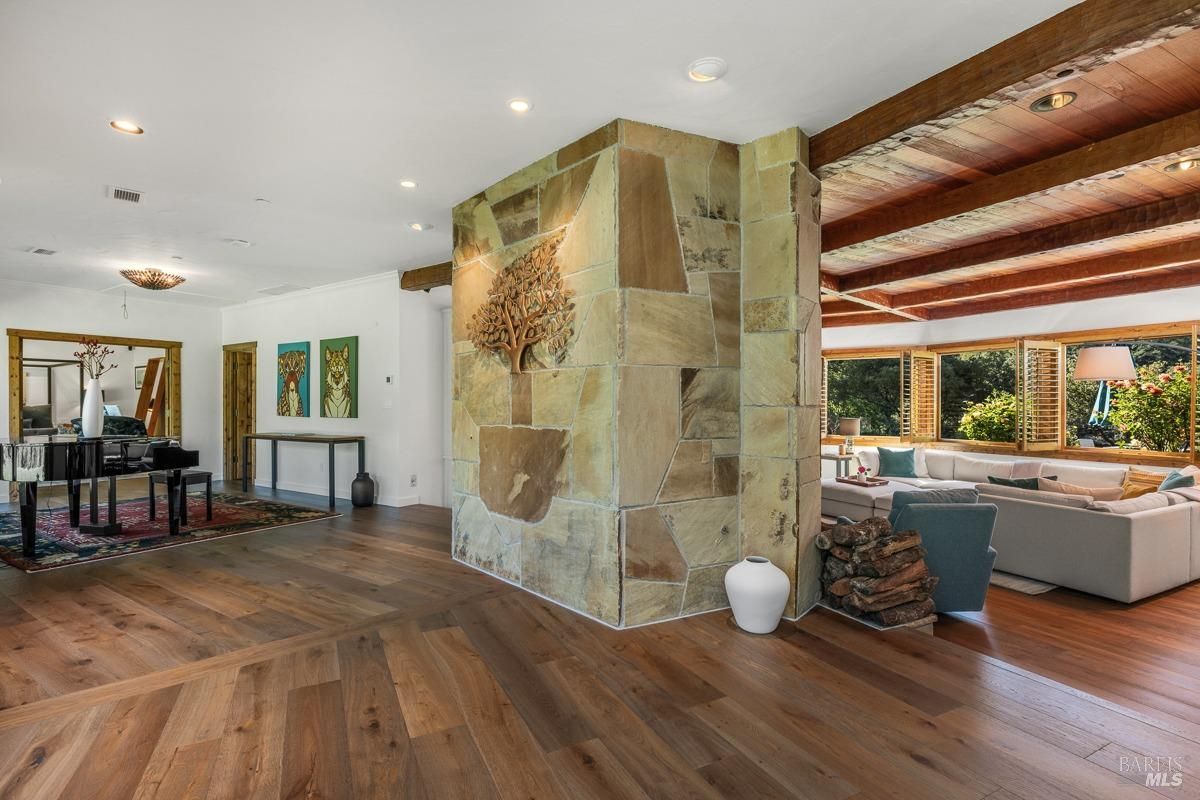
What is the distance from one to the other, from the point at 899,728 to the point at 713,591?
1.33 m

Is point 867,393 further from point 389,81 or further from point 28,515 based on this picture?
point 28,515

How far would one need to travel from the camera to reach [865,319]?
938 centimetres

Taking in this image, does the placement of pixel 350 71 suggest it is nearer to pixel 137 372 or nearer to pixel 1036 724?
pixel 1036 724

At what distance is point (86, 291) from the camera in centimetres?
788

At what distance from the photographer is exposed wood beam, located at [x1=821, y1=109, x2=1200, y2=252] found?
3.06m

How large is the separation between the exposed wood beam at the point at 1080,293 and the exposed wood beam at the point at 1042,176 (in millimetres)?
4174

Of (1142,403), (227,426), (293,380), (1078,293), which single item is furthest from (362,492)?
(1142,403)

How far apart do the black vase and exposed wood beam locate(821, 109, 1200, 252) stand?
5551 millimetres

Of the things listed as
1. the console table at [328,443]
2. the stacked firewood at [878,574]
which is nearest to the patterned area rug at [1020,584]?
the stacked firewood at [878,574]

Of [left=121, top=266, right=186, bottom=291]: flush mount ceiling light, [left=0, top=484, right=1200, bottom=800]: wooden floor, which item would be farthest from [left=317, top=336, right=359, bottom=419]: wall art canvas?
[left=0, top=484, right=1200, bottom=800]: wooden floor

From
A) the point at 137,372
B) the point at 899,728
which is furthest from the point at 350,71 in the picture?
the point at 137,372

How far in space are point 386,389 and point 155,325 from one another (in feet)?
13.5

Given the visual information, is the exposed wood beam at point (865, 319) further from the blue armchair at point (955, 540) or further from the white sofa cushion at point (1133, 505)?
the blue armchair at point (955, 540)

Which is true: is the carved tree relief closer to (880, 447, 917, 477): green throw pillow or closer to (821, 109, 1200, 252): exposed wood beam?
(821, 109, 1200, 252): exposed wood beam
